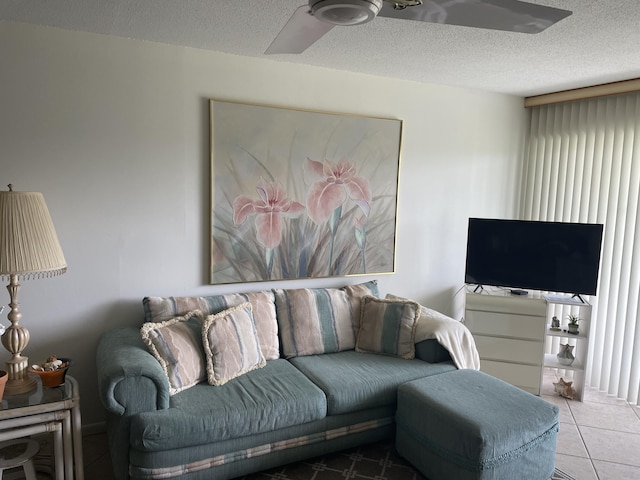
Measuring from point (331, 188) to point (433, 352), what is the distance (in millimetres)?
1335

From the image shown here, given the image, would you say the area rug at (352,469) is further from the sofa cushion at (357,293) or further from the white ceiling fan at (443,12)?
the white ceiling fan at (443,12)

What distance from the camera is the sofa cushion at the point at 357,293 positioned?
3256mm

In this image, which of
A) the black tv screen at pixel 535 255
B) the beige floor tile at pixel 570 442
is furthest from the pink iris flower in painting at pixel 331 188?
the beige floor tile at pixel 570 442

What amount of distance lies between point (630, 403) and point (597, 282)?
96 cm

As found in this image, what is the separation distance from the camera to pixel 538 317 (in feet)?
11.4

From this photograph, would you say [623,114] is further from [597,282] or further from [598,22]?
[598,22]

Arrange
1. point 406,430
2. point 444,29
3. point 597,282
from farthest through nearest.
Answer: point 597,282 → point 406,430 → point 444,29

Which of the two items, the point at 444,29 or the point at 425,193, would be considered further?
the point at 425,193

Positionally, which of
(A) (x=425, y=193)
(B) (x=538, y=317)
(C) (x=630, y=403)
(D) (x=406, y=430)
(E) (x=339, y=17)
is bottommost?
(C) (x=630, y=403)

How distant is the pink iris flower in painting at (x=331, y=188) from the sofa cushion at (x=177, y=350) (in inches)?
48.2

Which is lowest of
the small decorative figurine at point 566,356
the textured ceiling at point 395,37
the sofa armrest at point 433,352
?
the small decorative figurine at point 566,356

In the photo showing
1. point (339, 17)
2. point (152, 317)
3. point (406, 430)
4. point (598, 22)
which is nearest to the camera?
point (339, 17)

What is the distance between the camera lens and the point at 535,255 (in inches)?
139

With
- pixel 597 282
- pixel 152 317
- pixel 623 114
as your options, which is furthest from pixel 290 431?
pixel 623 114
